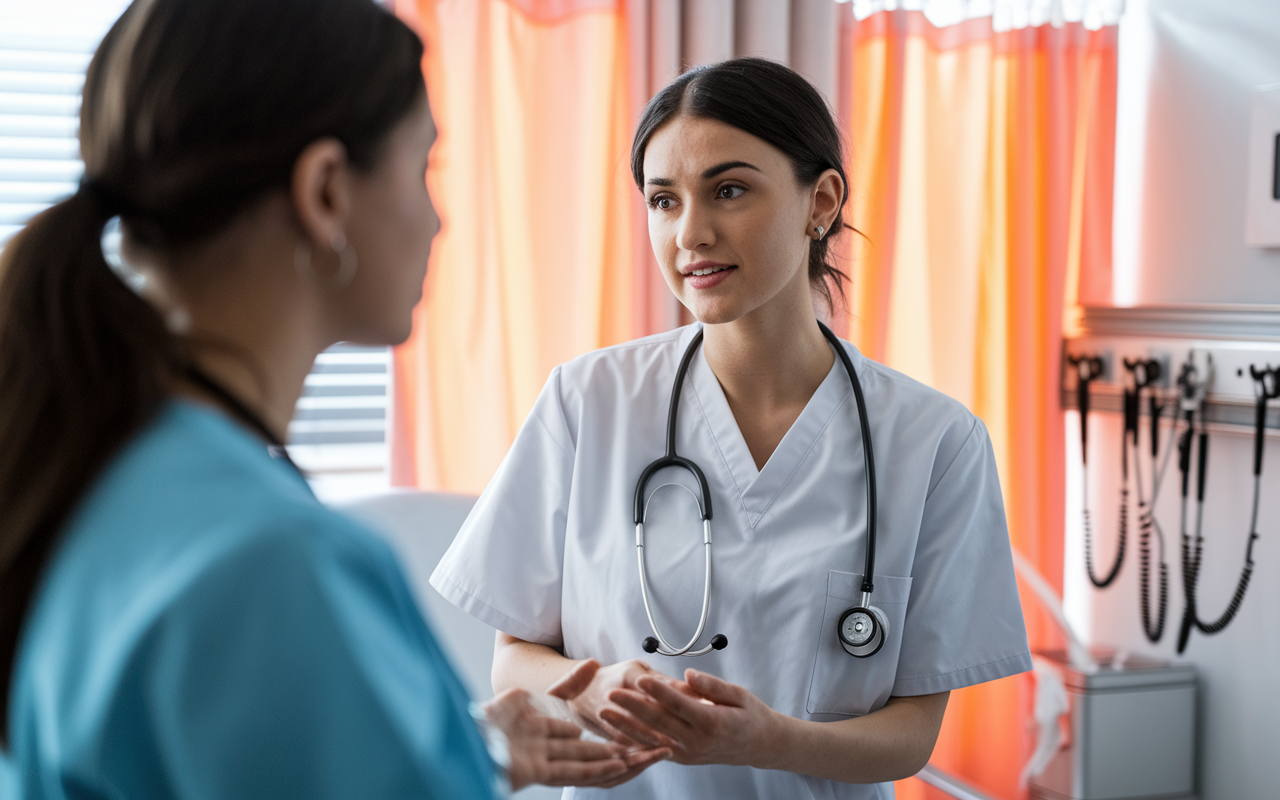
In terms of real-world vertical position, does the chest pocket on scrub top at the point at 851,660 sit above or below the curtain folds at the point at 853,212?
below

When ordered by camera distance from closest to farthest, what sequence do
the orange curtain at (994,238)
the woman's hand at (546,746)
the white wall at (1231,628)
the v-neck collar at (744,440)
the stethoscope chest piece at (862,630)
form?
the woman's hand at (546,746)
the stethoscope chest piece at (862,630)
the v-neck collar at (744,440)
the white wall at (1231,628)
the orange curtain at (994,238)

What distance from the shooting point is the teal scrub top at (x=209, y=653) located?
47 cm

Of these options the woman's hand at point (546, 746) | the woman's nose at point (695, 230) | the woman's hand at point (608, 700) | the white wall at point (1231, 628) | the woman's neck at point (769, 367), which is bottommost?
the white wall at point (1231, 628)

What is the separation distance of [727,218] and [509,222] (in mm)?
922

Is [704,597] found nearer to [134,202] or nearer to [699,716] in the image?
[699,716]

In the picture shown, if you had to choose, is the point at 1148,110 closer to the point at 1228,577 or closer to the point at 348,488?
the point at 1228,577

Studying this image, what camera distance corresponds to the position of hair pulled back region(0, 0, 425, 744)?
54 centimetres

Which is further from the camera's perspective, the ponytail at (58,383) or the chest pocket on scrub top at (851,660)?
the chest pocket on scrub top at (851,660)

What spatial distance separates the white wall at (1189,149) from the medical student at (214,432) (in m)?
2.16

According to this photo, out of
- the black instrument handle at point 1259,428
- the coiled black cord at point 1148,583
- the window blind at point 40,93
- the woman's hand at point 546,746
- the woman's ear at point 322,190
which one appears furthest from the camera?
the coiled black cord at point 1148,583

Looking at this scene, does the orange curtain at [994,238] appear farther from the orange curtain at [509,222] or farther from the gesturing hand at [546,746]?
the gesturing hand at [546,746]

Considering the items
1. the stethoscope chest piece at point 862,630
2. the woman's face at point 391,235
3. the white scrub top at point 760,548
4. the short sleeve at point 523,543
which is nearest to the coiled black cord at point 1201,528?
the white scrub top at point 760,548

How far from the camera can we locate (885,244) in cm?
244

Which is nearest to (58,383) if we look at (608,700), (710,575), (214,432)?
(214,432)
